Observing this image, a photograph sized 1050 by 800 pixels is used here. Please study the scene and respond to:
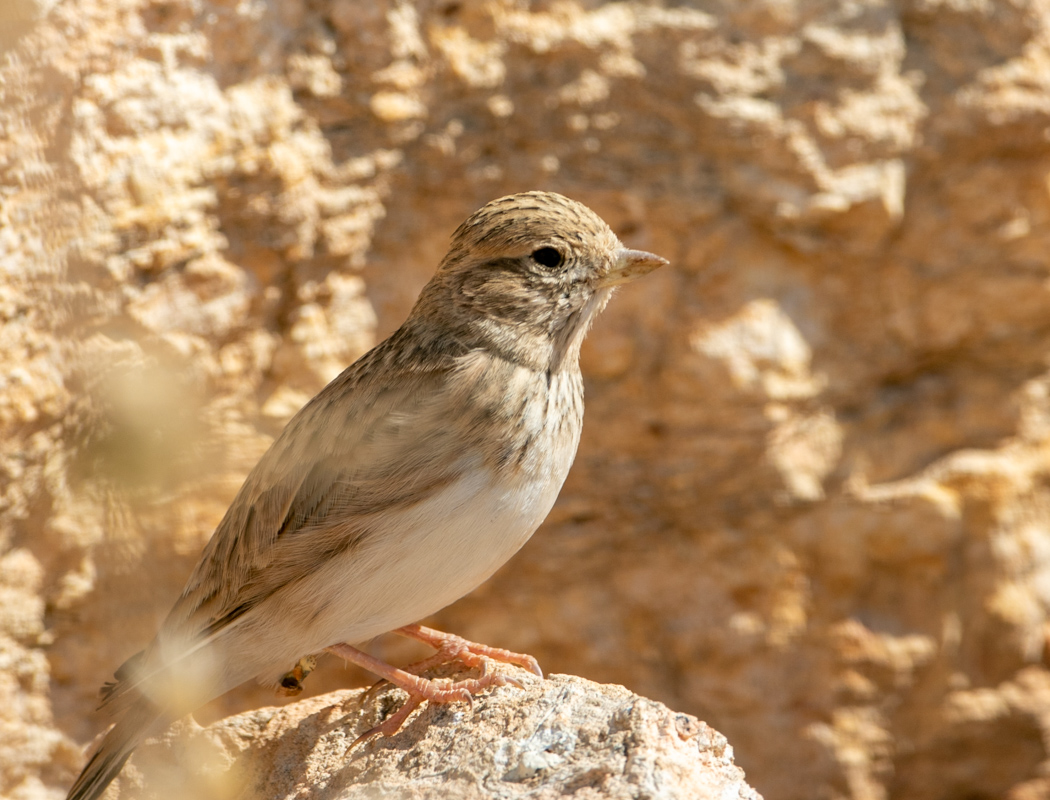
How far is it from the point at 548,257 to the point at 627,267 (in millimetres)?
314

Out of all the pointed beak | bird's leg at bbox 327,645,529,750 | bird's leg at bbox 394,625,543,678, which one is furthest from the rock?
the pointed beak

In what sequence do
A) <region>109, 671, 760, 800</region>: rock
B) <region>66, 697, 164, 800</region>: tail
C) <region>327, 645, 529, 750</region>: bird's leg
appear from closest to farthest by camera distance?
1. <region>109, 671, 760, 800</region>: rock
2. <region>327, 645, 529, 750</region>: bird's leg
3. <region>66, 697, 164, 800</region>: tail

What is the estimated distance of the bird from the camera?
144 inches

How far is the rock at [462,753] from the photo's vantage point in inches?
116

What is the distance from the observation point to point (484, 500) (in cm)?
360

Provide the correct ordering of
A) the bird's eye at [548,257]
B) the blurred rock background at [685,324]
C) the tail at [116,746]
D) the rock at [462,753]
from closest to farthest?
the rock at [462,753], the tail at [116,746], the bird's eye at [548,257], the blurred rock background at [685,324]

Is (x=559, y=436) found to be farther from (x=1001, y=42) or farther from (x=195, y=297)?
(x=1001, y=42)

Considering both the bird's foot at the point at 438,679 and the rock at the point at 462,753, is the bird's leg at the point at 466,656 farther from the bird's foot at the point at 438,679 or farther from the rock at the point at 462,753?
the rock at the point at 462,753

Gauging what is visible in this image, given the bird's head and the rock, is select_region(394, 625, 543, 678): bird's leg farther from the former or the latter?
the bird's head

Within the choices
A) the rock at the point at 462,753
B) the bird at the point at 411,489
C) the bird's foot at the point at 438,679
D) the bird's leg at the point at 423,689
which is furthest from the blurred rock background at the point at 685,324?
the bird's leg at the point at 423,689

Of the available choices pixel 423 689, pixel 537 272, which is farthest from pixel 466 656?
pixel 537 272

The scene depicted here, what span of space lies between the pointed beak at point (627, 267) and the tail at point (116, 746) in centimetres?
230

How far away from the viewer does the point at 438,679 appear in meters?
3.85

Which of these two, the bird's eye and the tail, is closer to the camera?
the tail
